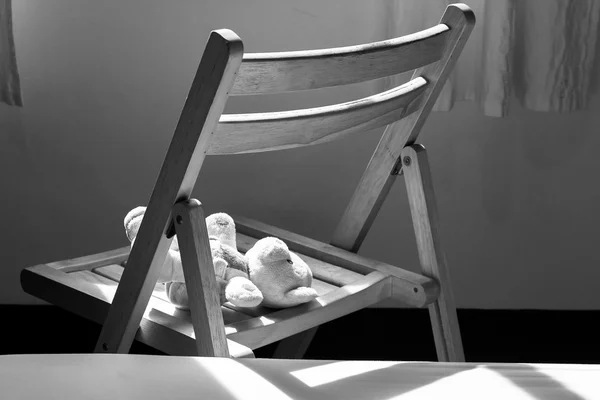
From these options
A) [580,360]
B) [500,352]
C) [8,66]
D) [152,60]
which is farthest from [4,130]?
[580,360]

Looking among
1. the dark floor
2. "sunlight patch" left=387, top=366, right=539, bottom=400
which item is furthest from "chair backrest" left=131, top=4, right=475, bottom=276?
the dark floor

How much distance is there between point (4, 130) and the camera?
2104mm

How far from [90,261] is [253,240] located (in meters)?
0.29

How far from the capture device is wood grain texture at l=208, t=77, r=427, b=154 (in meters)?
1.22

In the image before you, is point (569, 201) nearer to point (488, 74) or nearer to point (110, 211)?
point (488, 74)

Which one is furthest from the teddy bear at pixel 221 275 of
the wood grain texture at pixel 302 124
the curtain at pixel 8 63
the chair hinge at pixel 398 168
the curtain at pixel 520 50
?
the curtain at pixel 520 50

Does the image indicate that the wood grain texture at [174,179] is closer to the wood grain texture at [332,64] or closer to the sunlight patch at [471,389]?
the wood grain texture at [332,64]

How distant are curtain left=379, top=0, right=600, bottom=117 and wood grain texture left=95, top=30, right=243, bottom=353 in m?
0.88

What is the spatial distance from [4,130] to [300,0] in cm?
72

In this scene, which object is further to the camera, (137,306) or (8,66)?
(8,66)

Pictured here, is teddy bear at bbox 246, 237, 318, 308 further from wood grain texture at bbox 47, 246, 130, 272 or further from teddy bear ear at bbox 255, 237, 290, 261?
wood grain texture at bbox 47, 246, 130, 272

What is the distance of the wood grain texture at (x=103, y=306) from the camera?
1.29 meters

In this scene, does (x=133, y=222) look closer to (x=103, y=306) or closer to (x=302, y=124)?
(x=103, y=306)

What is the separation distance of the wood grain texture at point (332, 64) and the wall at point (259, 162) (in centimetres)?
69
